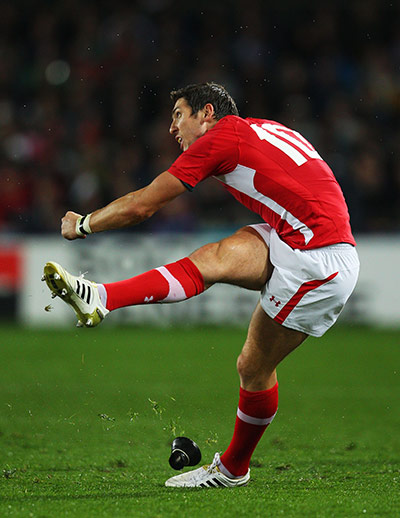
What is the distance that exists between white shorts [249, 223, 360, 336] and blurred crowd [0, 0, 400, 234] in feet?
22.2

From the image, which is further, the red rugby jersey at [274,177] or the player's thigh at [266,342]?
the player's thigh at [266,342]

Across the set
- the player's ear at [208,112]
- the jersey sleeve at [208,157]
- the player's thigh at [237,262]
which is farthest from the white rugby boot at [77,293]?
the player's ear at [208,112]

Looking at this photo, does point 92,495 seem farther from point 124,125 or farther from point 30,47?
point 30,47

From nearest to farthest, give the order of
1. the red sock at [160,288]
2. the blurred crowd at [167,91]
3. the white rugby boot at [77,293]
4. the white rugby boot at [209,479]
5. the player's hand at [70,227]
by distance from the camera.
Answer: the white rugby boot at [77,293] → the red sock at [160,288] → the player's hand at [70,227] → the white rugby boot at [209,479] → the blurred crowd at [167,91]

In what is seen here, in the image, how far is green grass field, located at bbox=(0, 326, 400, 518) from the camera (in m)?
3.83

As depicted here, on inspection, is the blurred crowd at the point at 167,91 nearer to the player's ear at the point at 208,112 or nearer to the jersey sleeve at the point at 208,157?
the player's ear at the point at 208,112

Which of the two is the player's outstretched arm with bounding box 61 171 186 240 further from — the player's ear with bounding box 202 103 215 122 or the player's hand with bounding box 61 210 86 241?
the player's ear with bounding box 202 103 215 122

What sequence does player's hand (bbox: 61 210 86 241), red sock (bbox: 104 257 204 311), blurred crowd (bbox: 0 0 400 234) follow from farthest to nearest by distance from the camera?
blurred crowd (bbox: 0 0 400 234), player's hand (bbox: 61 210 86 241), red sock (bbox: 104 257 204 311)

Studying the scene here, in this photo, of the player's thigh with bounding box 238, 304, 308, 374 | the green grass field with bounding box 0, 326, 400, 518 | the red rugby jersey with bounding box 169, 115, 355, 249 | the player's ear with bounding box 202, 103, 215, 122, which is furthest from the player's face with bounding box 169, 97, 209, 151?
the green grass field with bounding box 0, 326, 400, 518

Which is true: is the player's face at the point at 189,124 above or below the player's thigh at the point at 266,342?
above

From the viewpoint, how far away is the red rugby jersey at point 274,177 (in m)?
4.01

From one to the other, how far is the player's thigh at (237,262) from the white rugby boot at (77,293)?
509 millimetres

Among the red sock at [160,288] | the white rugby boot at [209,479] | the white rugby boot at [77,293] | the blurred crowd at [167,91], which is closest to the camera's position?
the white rugby boot at [77,293]

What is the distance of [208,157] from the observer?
3.99m
